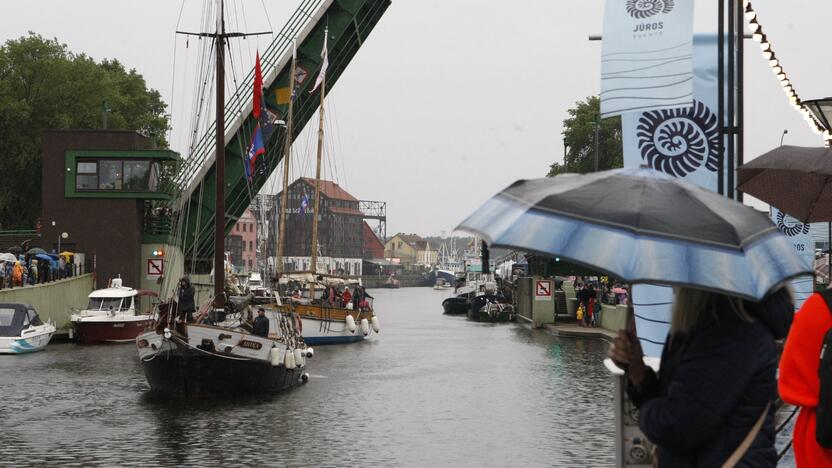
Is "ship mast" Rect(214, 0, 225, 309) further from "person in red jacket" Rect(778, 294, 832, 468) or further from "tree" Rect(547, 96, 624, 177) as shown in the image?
"tree" Rect(547, 96, 624, 177)

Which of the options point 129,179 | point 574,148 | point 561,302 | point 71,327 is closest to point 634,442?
point 71,327

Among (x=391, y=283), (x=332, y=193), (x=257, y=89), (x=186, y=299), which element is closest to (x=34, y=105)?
(x=257, y=89)

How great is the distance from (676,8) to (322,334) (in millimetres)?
31767

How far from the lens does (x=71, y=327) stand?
128 feet

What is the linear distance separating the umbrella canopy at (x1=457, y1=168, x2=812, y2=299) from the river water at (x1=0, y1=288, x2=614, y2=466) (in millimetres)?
10566

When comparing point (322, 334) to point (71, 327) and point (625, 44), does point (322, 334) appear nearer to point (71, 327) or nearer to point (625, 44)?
point (71, 327)

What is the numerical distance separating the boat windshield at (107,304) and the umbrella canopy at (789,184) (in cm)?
3218

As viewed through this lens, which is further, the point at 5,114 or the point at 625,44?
the point at 5,114

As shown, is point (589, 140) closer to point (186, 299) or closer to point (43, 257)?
point (43, 257)

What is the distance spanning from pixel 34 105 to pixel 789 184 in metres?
59.7

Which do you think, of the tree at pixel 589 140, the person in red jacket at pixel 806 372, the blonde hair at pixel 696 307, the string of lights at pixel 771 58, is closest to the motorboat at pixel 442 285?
the tree at pixel 589 140

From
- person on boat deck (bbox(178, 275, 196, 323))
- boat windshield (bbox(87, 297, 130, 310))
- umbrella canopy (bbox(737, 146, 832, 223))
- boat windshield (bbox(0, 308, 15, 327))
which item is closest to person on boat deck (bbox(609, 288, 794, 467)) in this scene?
umbrella canopy (bbox(737, 146, 832, 223))

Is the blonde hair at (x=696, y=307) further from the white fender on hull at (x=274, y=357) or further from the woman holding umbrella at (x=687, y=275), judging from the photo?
the white fender on hull at (x=274, y=357)

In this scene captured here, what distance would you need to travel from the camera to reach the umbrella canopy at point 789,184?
31.7 feet
